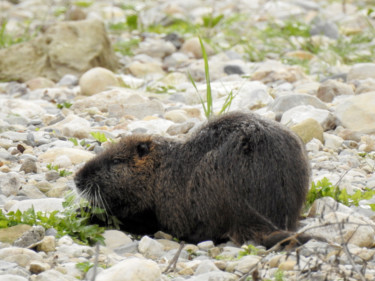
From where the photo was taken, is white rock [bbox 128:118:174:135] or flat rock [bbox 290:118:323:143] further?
white rock [bbox 128:118:174:135]

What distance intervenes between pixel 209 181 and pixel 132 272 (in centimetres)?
119

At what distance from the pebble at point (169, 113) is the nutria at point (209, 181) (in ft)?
Answer: 0.51

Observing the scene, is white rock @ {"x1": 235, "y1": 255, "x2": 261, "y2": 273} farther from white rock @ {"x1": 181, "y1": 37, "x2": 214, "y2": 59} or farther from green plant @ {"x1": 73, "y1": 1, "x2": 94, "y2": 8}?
green plant @ {"x1": 73, "y1": 1, "x2": 94, "y2": 8}

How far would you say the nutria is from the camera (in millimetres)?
4445

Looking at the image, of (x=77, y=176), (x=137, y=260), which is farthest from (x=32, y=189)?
(x=137, y=260)

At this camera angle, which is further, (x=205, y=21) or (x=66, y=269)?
(x=205, y=21)

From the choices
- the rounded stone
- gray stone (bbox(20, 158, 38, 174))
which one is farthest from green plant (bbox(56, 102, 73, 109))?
gray stone (bbox(20, 158, 38, 174))

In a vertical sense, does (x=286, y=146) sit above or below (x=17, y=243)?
above

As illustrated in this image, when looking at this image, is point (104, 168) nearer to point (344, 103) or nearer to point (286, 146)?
point (286, 146)

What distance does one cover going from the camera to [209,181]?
457cm

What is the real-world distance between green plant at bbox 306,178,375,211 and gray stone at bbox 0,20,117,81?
5.50 m

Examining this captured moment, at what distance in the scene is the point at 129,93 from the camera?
8.11 m

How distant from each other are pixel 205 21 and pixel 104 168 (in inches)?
292

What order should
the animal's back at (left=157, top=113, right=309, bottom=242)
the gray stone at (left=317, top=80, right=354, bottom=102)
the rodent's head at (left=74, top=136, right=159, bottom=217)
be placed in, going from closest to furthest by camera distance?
the animal's back at (left=157, top=113, right=309, bottom=242) → the rodent's head at (left=74, top=136, right=159, bottom=217) → the gray stone at (left=317, top=80, right=354, bottom=102)
